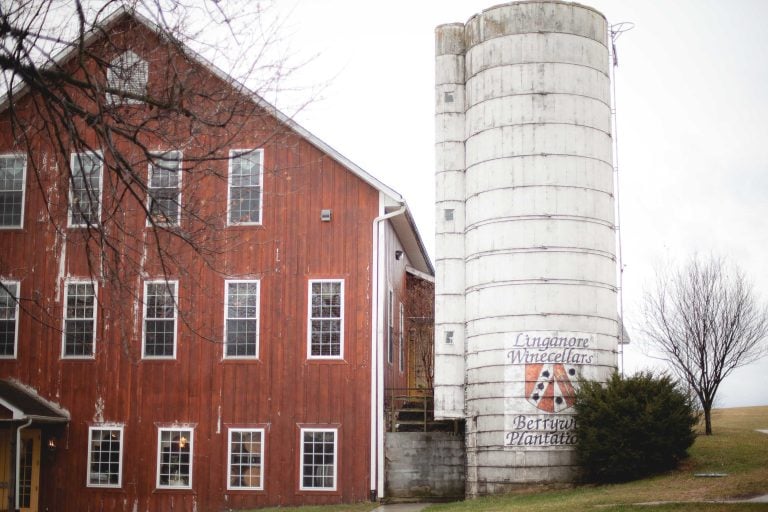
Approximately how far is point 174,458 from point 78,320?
424cm

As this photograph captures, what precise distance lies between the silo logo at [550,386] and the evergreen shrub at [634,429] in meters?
0.70

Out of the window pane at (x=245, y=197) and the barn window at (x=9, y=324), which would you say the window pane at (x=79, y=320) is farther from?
the window pane at (x=245, y=197)

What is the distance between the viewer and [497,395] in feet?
70.9

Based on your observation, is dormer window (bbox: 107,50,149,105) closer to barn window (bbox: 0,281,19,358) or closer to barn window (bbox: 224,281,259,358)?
barn window (bbox: 224,281,259,358)

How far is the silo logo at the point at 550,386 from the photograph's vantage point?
2116 centimetres

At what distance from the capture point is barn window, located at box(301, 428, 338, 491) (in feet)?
73.0

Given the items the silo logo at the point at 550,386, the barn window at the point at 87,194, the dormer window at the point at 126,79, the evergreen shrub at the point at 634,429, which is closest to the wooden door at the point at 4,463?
the barn window at the point at 87,194

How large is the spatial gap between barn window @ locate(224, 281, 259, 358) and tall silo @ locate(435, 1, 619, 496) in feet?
14.9

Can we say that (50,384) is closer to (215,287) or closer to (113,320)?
(113,320)

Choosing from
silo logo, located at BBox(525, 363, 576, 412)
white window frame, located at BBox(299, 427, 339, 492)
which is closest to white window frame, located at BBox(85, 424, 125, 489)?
white window frame, located at BBox(299, 427, 339, 492)

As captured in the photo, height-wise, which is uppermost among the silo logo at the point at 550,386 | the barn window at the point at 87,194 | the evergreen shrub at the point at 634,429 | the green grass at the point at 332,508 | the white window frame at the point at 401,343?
the barn window at the point at 87,194

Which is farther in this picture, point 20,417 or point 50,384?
point 50,384

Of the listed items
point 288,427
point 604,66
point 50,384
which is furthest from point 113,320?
point 604,66

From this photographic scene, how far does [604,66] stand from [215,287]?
435 inches
